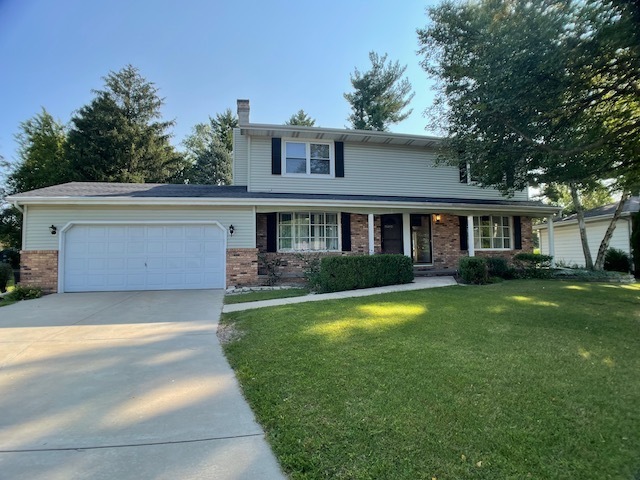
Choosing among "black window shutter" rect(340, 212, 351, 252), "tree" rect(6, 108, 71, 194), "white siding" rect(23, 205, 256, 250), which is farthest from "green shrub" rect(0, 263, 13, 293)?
"tree" rect(6, 108, 71, 194)

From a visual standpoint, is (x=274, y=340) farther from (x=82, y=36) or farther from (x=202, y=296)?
(x=82, y=36)

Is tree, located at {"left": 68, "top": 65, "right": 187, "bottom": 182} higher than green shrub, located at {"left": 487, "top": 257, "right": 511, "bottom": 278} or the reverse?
higher

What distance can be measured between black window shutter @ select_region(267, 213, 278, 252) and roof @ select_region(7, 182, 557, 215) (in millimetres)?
808

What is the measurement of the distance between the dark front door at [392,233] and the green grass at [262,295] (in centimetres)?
488

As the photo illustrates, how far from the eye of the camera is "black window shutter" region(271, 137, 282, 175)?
509 inches

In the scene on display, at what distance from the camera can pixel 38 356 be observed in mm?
4832

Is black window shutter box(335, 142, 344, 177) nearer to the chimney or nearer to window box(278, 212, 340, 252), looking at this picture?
window box(278, 212, 340, 252)

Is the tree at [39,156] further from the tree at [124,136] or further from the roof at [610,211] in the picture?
the roof at [610,211]

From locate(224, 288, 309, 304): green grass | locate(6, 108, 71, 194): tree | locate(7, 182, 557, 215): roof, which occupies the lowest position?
locate(224, 288, 309, 304): green grass

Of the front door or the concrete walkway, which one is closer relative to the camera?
the concrete walkway

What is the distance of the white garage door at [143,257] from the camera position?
10.8 m

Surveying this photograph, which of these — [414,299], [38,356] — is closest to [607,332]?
[414,299]

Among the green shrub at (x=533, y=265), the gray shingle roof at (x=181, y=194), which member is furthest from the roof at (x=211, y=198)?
the green shrub at (x=533, y=265)

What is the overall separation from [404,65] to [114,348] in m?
29.2
